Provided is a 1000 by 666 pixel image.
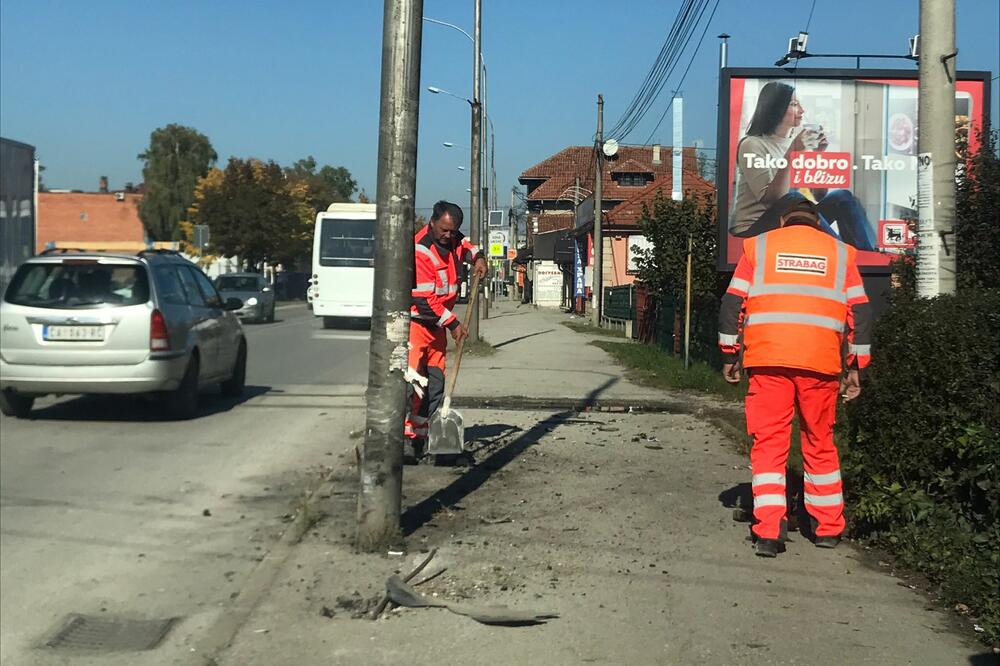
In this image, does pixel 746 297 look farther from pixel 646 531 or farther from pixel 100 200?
pixel 100 200

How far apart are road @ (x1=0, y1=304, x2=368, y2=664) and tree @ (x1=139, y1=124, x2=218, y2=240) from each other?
74242 mm

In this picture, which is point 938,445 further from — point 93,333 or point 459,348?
point 93,333

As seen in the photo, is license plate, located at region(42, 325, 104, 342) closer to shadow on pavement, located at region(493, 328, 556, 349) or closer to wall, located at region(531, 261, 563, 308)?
shadow on pavement, located at region(493, 328, 556, 349)

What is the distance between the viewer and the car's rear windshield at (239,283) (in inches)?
1470

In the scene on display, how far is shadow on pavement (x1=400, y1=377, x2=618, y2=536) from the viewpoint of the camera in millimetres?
6504

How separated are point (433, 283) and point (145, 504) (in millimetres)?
2546

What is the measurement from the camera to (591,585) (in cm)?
524

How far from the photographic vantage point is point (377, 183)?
5895 millimetres

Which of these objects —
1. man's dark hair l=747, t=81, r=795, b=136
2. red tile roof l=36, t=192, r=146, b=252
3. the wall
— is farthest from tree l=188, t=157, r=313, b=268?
man's dark hair l=747, t=81, r=795, b=136

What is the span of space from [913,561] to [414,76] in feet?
11.6

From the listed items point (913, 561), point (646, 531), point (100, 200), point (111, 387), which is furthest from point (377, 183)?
A: point (100, 200)

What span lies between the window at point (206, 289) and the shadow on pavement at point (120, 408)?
1182mm

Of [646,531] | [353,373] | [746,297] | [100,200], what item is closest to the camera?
[746,297]

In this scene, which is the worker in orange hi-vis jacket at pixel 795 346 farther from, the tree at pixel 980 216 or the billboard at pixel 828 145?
the billboard at pixel 828 145
